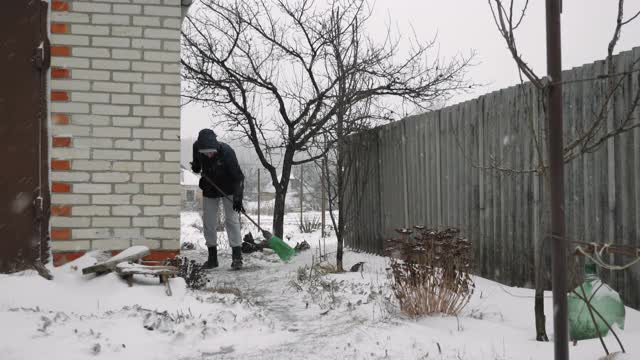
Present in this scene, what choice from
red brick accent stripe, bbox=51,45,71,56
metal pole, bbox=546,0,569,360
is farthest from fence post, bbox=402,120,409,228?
metal pole, bbox=546,0,569,360

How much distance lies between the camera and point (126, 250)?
452cm

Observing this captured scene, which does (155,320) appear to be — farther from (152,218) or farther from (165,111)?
(165,111)

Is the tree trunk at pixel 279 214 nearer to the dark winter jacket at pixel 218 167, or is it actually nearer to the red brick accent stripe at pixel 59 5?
the dark winter jacket at pixel 218 167

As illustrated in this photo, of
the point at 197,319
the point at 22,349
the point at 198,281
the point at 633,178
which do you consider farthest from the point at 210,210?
the point at 633,178

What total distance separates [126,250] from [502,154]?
3602mm

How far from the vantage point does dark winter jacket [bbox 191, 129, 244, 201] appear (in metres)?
7.12

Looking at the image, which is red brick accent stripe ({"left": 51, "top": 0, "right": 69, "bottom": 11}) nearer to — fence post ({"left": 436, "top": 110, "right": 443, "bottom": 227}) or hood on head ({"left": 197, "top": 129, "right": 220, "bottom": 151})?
hood on head ({"left": 197, "top": 129, "right": 220, "bottom": 151})

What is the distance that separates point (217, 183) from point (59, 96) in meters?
2.93

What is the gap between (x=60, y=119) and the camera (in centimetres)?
458

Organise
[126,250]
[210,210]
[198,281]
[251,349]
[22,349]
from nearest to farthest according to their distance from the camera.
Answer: [22,349] → [251,349] → [126,250] → [198,281] → [210,210]

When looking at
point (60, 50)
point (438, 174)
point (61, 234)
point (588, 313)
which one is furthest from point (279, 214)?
point (588, 313)

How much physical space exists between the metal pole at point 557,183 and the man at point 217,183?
5.60m

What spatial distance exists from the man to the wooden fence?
1.54 meters

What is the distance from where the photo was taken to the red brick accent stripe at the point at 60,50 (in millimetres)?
4582
